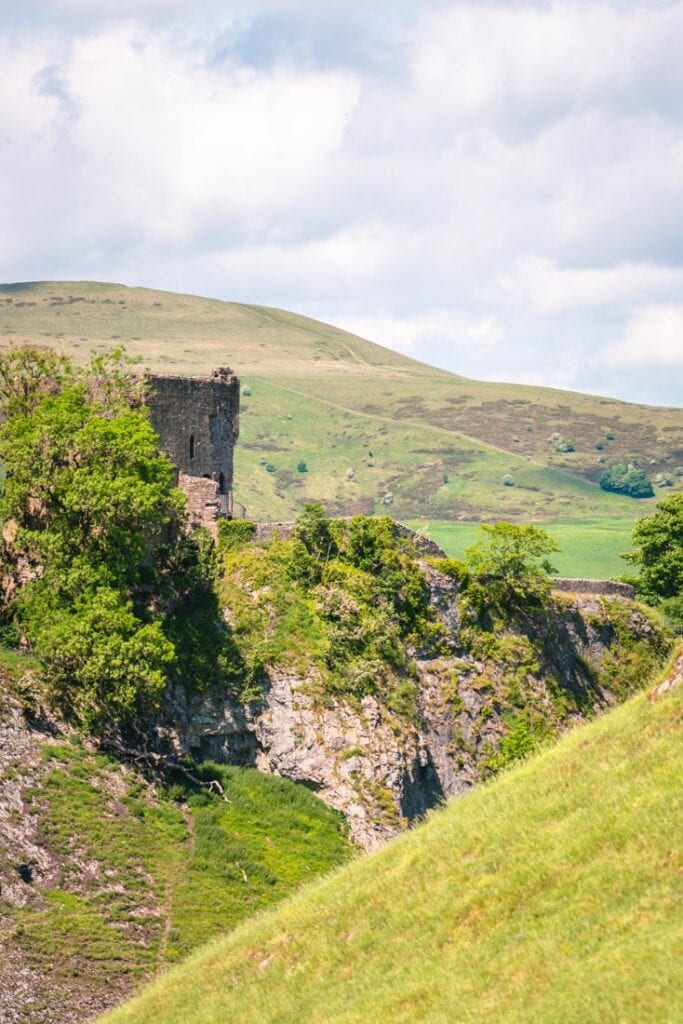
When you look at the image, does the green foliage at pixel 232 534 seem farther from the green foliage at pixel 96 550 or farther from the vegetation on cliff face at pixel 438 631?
the green foliage at pixel 96 550

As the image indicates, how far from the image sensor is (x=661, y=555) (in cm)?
7712

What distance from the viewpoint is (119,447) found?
50.4 metres

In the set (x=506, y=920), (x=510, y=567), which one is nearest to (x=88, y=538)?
(x=510, y=567)

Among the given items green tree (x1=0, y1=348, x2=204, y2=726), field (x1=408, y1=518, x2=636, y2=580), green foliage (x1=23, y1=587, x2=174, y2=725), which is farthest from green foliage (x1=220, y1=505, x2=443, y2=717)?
field (x1=408, y1=518, x2=636, y2=580)

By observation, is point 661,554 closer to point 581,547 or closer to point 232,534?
point 232,534

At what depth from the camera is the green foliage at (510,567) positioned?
59.3 meters

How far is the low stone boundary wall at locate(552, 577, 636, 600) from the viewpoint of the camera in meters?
64.4

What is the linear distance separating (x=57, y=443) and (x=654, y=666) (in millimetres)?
26718

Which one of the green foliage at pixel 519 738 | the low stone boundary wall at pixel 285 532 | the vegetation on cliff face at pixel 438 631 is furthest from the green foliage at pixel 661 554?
the green foliage at pixel 519 738

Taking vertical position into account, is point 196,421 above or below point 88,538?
above

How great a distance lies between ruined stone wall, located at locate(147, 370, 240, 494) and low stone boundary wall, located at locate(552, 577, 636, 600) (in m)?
15.4

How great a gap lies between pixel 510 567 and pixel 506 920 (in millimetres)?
33807

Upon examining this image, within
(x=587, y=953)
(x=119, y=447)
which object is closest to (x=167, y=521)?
(x=119, y=447)

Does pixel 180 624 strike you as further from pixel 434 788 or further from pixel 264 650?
pixel 434 788
